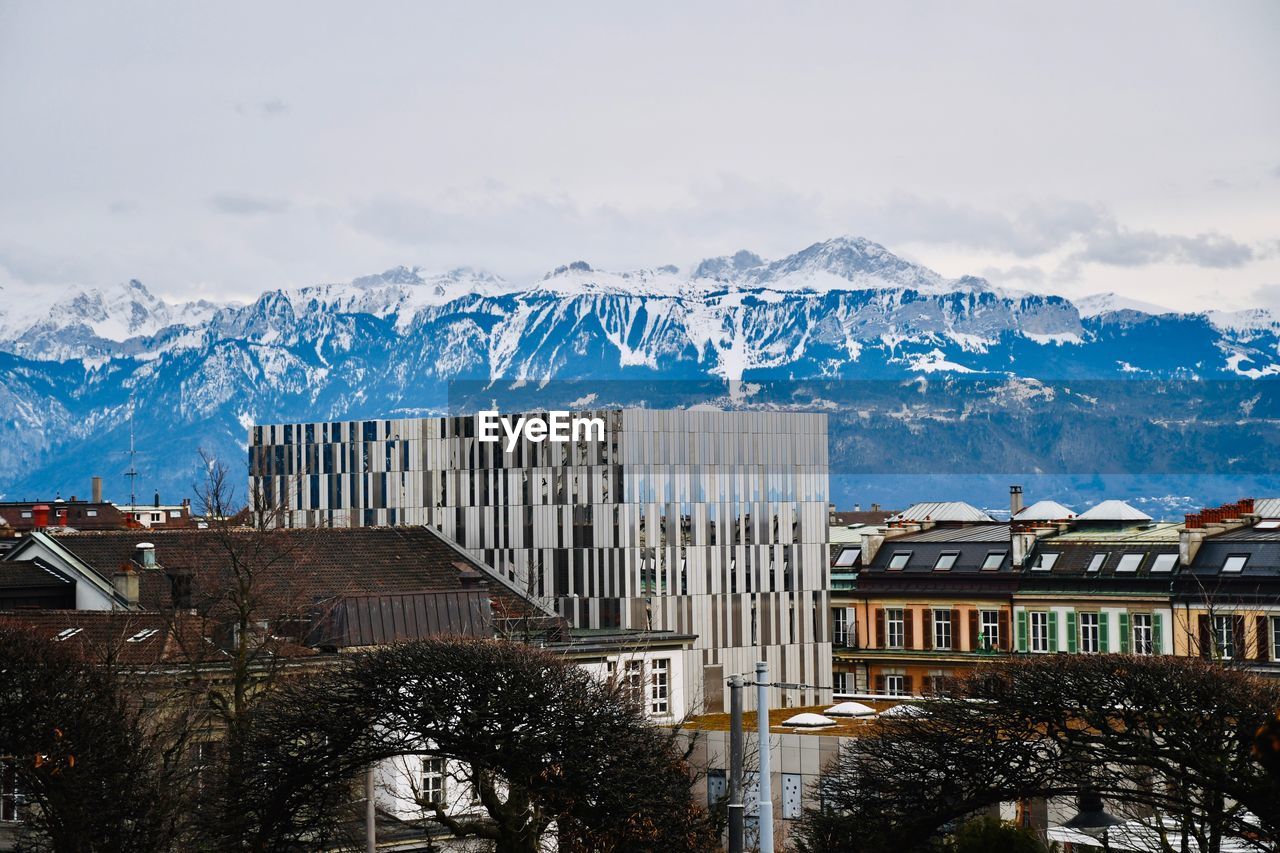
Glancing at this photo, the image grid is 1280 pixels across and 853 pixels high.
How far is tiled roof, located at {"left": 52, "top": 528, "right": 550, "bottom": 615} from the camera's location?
69.1 metres

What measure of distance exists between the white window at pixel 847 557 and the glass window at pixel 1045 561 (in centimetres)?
1347

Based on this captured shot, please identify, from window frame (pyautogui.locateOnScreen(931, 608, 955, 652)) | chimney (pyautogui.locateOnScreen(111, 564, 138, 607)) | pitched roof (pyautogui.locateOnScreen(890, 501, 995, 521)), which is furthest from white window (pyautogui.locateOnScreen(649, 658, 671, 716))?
pitched roof (pyautogui.locateOnScreen(890, 501, 995, 521))

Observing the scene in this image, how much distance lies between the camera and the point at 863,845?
3769 cm

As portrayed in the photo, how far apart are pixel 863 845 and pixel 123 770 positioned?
1420 centimetres

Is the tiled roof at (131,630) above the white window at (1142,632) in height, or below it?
above

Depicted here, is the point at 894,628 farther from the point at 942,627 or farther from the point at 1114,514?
the point at 1114,514

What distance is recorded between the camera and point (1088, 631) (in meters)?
93.9

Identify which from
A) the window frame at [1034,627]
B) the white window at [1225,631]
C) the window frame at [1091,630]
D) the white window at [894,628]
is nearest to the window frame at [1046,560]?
the window frame at [1034,627]

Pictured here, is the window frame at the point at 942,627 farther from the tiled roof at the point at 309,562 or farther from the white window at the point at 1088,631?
the tiled roof at the point at 309,562

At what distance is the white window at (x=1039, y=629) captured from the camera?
315ft

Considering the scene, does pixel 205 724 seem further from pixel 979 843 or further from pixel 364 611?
pixel 979 843

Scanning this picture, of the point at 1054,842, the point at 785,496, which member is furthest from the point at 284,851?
the point at 785,496

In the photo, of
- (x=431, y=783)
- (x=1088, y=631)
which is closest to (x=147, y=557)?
(x=431, y=783)

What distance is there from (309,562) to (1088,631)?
39045mm
